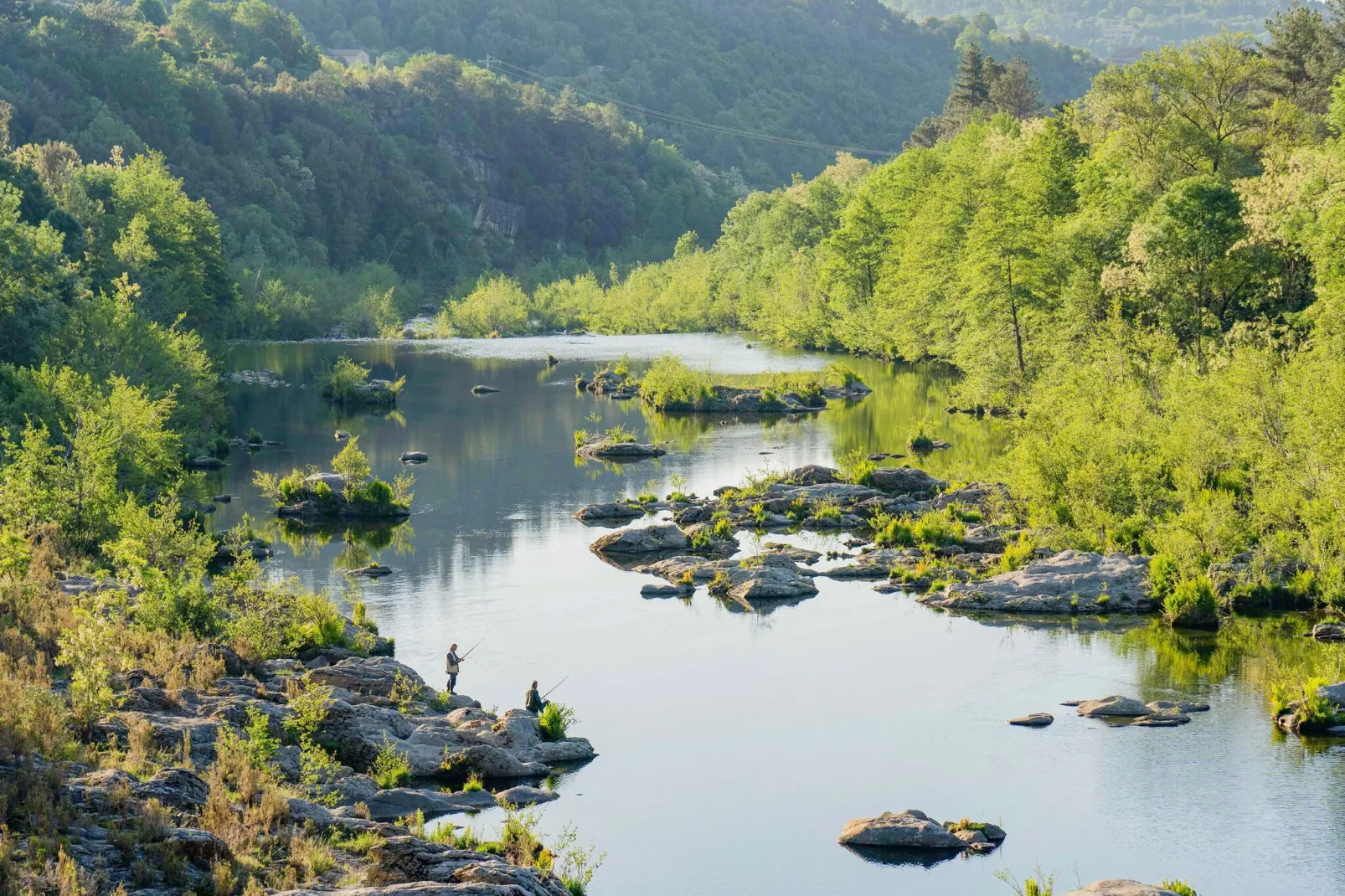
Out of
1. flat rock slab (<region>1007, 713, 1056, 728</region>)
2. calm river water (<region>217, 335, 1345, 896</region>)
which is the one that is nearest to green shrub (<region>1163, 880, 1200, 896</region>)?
calm river water (<region>217, 335, 1345, 896</region>)

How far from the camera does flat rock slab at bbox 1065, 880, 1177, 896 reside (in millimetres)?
21781

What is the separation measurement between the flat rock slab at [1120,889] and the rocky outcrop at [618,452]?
4511cm

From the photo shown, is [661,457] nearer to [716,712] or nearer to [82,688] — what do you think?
[716,712]

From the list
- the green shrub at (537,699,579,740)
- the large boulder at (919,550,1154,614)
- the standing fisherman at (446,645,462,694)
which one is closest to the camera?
the green shrub at (537,699,579,740)

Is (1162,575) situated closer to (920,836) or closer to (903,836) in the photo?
(920,836)

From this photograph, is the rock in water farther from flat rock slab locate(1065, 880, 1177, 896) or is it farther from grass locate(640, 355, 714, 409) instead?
grass locate(640, 355, 714, 409)

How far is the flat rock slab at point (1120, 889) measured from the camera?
21.8 m

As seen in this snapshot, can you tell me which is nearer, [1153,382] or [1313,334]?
[1313,334]

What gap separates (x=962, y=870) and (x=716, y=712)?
30.2ft

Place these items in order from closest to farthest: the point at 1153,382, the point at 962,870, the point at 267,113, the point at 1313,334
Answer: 1. the point at 962,870
2. the point at 1313,334
3. the point at 1153,382
4. the point at 267,113

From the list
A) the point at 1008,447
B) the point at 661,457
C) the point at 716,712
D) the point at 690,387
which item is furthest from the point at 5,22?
the point at 716,712

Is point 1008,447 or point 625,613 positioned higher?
point 1008,447

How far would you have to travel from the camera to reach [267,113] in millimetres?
175500

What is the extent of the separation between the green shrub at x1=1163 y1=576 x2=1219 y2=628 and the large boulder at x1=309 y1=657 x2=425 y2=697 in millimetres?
19479
